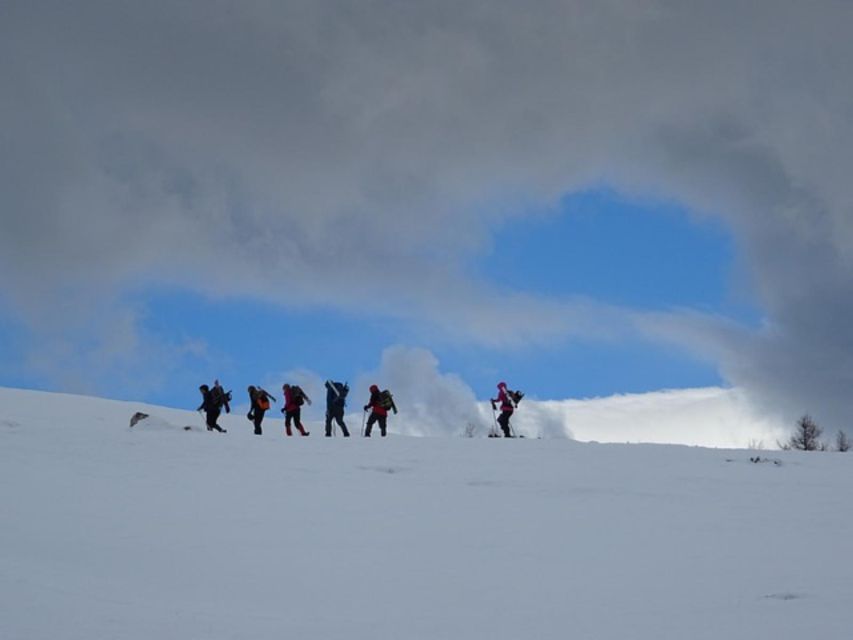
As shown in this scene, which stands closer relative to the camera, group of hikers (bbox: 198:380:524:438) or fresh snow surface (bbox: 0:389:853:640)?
fresh snow surface (bbox: 0:389:853:640)

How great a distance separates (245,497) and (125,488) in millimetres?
2120

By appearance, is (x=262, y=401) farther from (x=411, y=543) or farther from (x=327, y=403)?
(x=411, y=543)

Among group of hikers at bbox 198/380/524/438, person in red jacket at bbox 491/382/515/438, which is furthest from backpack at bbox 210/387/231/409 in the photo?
person in red jacket at bbox 491/382/515/438

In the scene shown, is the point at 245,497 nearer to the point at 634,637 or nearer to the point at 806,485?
the point at 634,637

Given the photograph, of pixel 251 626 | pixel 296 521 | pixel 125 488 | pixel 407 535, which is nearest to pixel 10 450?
pixel 125 488

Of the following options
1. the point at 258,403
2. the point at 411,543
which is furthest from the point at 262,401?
the point at 411,543

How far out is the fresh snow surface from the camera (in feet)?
28.5

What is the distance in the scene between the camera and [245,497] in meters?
14.7

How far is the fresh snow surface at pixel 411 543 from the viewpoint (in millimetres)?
8695

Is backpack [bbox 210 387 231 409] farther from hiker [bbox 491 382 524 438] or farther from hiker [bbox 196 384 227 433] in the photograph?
hiker [bbox 491 382 524 438]

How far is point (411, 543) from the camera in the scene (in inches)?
479

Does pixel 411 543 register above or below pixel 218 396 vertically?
below

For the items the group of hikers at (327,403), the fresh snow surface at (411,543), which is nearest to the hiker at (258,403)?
the group of hikers at (327,403)

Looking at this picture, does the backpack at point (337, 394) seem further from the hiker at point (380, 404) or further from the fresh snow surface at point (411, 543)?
the fresh snow surface at point (411, 543)
